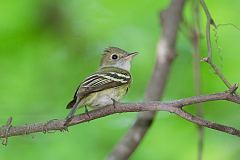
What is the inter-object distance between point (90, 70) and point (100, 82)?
132 inches

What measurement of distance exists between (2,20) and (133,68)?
178cm

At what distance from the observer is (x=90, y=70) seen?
789 centimetres

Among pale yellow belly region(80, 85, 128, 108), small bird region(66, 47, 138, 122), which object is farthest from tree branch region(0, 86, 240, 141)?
pale yellow belly region(80, 85, 128, 108)

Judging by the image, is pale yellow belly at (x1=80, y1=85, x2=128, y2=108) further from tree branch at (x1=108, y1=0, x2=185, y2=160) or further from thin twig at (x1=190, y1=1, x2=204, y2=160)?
thin twig at (x1=190, y1=1, x2=204, y2=160)

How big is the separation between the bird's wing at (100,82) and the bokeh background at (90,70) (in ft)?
5.11

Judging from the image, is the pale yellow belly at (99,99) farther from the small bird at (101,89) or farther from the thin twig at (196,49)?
the thin twig at (196,49)

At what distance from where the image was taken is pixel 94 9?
27.5 feet

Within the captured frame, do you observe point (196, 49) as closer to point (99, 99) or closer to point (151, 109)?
point (99, 99)

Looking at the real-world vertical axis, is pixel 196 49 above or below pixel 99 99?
above

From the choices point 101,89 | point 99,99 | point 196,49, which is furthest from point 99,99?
point 196,49

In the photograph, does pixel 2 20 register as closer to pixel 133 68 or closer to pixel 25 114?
pixel 25 114

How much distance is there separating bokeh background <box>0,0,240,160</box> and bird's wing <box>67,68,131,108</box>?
1557 millimetres

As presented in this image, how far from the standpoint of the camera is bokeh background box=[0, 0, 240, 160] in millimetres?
6699

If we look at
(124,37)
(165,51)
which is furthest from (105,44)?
(165,51)
